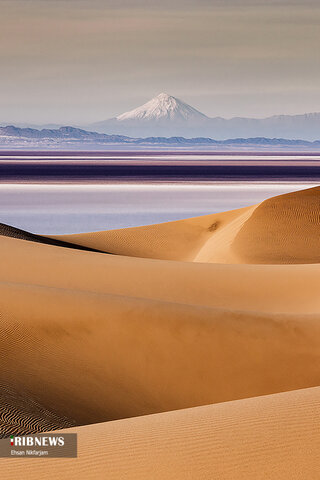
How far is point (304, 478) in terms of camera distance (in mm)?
3652

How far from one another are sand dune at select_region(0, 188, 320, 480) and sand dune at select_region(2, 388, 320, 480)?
0.01 m

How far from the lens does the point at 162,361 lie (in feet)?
25.7

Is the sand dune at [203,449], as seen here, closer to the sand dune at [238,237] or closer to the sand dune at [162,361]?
the sand dune at [162,361]

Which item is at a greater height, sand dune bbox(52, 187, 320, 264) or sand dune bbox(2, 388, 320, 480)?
sand dune bbox(2, 388, 320, 480)

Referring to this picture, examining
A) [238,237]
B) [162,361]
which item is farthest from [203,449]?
[238,237]

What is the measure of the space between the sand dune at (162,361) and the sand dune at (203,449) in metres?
0.01

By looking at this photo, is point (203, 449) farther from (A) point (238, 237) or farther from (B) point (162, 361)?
(A) point (238, 237)

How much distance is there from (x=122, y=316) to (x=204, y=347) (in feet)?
3.64

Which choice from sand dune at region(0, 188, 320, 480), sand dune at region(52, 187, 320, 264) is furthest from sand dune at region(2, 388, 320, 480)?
sand dune at region(52, 187, 320, 264)

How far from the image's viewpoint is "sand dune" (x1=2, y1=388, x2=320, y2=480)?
378cm

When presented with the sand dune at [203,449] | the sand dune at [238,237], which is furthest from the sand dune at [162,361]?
the sand dune at [238,237]

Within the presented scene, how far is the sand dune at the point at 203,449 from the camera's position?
3.78 meters

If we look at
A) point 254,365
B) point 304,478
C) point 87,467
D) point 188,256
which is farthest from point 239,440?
point 188,256

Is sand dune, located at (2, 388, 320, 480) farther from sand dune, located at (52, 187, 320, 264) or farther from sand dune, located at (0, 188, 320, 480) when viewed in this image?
sand dune, located at (52, 187, 320, 264)
